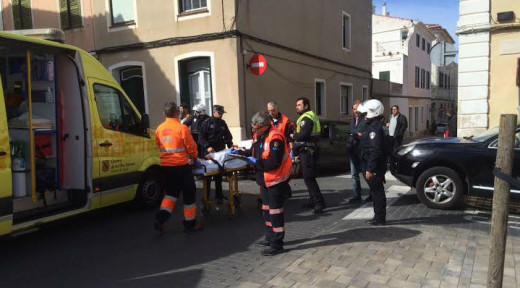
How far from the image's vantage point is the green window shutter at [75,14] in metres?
14.5

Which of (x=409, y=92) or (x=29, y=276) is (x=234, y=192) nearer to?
(x=29, y=276)

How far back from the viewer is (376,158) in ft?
18.4

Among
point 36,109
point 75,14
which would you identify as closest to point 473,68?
point 36,109

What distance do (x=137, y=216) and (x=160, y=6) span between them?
8368 millimetres

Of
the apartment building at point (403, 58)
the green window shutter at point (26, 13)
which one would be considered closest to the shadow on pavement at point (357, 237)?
the green window shutter at point (26, 13)

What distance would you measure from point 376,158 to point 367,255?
1.50m

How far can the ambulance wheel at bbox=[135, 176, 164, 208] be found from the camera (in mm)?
6723

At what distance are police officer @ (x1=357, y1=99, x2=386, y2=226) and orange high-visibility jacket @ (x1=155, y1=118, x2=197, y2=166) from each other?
2448 mm

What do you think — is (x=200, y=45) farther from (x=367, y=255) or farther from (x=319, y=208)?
(x=367, y=255)

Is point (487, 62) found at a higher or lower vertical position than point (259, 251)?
higher

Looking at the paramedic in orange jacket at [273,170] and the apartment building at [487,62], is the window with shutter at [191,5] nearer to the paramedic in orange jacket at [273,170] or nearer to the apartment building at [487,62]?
the apartment building at [487,62]

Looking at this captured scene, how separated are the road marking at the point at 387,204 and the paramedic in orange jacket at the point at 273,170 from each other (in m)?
1.83

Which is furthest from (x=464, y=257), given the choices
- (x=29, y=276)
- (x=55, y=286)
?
(x=29, y=276)

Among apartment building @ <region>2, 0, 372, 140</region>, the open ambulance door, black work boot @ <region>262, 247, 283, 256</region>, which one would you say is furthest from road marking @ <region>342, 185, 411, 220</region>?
apartment building @ <region>2, 0, 372, 140</region>
